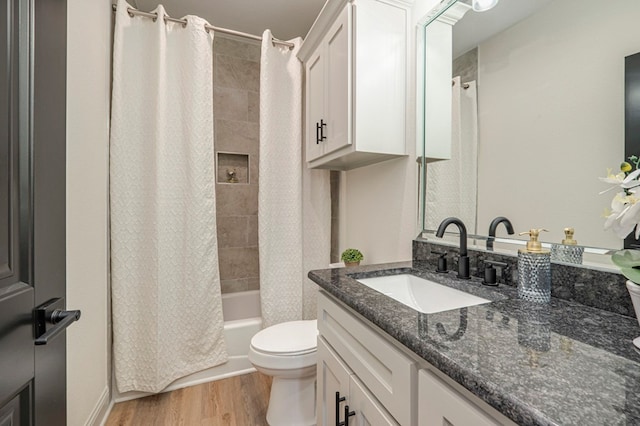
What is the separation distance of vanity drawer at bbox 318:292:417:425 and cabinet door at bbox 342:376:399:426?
21 millimetres

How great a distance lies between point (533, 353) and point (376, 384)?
38cm

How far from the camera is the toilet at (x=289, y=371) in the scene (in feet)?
4.65

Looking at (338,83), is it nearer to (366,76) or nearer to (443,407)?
(366,76)

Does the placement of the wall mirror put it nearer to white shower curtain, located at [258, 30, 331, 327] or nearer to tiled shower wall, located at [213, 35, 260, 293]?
white shower curtain, located at [258, 30, 331, 327]

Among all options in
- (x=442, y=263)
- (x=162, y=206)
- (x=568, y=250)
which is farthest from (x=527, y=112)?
(x=162, y=206)

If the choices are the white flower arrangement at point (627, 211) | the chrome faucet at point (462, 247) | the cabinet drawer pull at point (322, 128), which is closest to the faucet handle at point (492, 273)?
the chrome faucet at point (462, 247)

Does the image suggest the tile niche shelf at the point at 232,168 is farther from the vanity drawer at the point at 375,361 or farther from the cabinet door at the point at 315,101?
the vanity drawer at the point at 375,361

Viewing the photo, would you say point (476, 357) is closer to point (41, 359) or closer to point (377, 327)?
point (377, 327)

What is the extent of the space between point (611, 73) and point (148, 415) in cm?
244

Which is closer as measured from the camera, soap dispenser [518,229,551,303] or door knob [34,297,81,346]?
door knob [34,297,81,346]

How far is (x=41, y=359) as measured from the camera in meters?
0.65

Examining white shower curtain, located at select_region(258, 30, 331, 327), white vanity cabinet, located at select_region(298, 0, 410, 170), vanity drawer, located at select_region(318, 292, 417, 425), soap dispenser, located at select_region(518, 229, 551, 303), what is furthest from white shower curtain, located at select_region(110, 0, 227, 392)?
soap dispenser, located at select_region(518, 229, 551, 303)

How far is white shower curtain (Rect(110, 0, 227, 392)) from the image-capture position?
1702mm

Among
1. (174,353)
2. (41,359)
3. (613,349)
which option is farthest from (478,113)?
(174,353)
